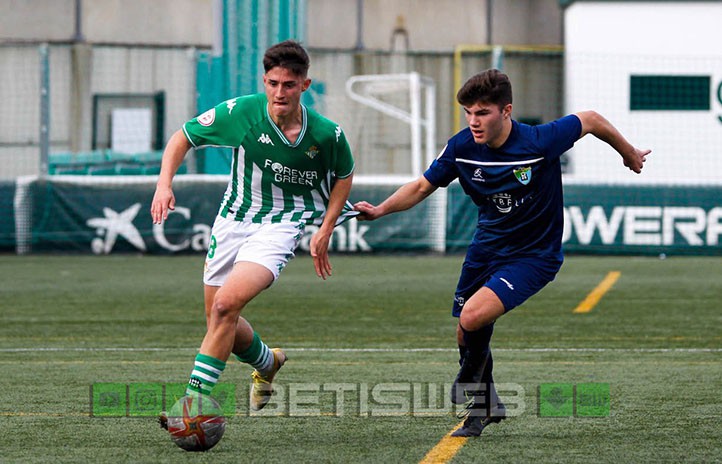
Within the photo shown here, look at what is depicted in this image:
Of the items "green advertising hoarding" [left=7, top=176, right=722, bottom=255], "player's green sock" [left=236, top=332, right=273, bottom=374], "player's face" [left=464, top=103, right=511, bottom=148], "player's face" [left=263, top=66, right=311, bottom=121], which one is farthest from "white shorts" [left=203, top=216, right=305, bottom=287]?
"green advertising hoarding" [left=7, top=176, right=722, bottom=255]

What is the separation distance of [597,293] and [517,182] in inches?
343

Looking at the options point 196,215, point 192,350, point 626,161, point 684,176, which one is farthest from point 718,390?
point 684,176

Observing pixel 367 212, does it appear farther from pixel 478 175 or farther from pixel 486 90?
pixel 486 90

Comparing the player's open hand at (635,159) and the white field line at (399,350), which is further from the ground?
the player's open hand at (635,159)

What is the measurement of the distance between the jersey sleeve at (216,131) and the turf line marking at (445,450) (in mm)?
1825

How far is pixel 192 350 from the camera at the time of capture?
34.7 feet

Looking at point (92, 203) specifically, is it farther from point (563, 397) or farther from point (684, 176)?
point (563, 397)


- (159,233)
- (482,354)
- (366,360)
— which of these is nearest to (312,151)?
(482,354)

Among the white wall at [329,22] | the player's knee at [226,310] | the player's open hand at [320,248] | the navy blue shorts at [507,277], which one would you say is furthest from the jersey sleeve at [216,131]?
Answer: the white wall at [329,22]

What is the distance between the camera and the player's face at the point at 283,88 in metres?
6.73

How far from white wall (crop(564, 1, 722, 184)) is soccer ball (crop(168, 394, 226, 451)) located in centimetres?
1550

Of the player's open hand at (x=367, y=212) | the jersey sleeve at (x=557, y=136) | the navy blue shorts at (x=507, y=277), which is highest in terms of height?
the jersey sleeve at (x=557, y=136)

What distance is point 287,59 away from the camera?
21.9 ft

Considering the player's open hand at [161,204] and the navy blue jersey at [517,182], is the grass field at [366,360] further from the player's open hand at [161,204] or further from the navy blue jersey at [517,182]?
the player's open hand at [161,204]
